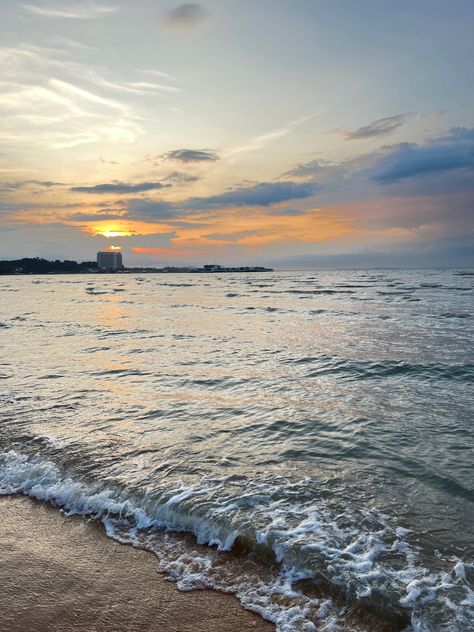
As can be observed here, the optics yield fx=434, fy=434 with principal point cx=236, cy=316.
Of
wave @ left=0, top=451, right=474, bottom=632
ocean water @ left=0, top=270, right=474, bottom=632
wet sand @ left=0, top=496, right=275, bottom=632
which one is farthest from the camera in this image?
ocean water @ left=0, top=270, right=474, bottom=632

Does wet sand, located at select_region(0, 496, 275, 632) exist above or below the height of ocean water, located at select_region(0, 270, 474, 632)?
below

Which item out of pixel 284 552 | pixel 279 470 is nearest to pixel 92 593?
pixel 284 552

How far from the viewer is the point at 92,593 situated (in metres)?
4.35

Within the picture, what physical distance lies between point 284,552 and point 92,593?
2.08 meters

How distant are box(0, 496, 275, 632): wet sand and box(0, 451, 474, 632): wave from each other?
0.20 m

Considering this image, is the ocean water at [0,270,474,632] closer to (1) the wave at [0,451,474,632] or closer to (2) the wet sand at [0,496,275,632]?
(1) the wave at [0,451,474,632]

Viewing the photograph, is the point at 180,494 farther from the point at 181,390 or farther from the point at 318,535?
the point at 181,390

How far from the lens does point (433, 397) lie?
1115 centimetres

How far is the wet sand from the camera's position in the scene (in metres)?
3.95

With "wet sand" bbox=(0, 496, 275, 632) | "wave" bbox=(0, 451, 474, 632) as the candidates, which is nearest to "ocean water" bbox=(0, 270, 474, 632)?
"wave" bbox=(0, 451, 474, 632)

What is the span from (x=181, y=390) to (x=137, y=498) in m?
5.94

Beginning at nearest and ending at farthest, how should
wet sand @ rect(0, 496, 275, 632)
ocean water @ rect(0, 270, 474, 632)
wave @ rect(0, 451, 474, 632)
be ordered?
wet sand @ rect(0, 496, 275, 632) < wave @ rect(0, 451, 474, 632) < ocean water @ rect(0, 270, 474, 632)

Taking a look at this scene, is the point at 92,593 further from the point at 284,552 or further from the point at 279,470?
the point at 279,470

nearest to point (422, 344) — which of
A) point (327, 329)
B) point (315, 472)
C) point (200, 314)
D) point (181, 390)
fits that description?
point (327, 329)
